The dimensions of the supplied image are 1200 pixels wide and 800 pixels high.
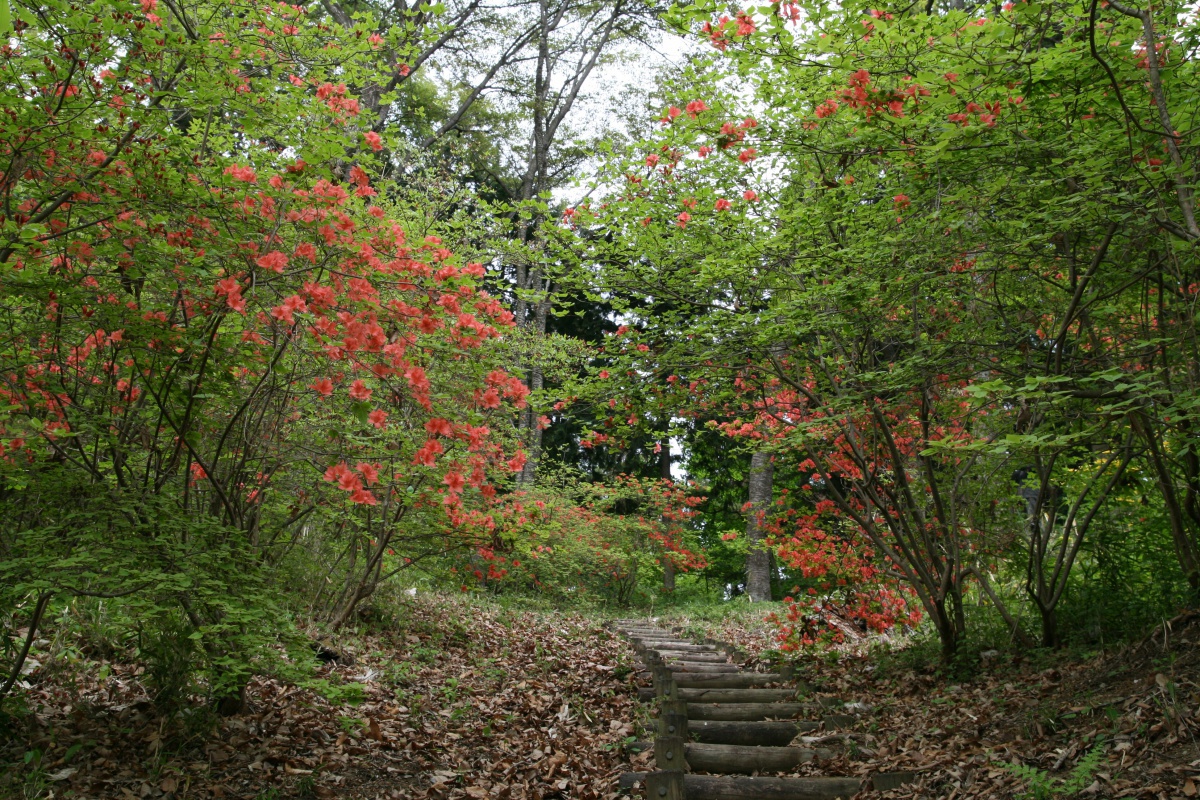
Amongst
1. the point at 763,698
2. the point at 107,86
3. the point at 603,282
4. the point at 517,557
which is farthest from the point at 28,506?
the point at 517,557

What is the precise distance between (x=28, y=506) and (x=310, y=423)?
1939 mm

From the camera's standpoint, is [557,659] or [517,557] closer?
[557,659]

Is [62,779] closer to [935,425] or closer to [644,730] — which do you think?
[644,730]

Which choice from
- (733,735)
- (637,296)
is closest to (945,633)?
(733,735)

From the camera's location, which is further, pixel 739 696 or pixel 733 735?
pixel 739 696

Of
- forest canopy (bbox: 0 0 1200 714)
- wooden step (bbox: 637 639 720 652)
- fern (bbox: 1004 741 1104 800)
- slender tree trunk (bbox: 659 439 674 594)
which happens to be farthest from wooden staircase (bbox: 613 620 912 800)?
slender tree trunk (bbox: 659 439 674 594)

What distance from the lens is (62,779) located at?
3672mm

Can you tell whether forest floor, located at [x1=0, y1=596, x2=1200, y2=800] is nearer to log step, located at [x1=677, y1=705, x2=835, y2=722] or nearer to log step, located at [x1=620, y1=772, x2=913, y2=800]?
log step, located at [x1=620, y1=772, x2=913, y2=800]

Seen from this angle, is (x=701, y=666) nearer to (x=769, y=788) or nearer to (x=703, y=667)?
(x=703, y=667)

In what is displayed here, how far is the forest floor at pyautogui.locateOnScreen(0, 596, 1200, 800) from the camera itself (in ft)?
11.8

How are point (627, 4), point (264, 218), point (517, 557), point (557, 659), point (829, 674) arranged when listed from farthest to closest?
1. point (627, 4)
2. point (517, 557)
3. point (557, 659)
4. point (829, 674)
5. point (264, 218)

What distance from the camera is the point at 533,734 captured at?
5.62 m

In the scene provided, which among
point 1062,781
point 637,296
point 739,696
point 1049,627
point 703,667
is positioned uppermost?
point 637,296

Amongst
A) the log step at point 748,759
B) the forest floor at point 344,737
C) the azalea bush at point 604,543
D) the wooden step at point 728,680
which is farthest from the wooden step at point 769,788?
the azalea bush at point 604,543
